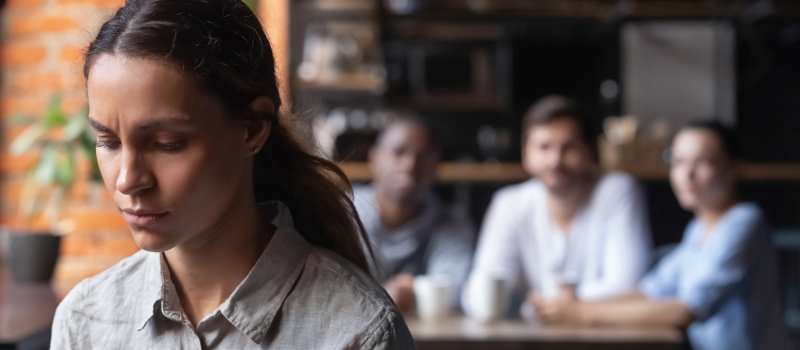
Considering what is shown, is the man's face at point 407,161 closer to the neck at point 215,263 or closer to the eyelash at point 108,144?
the neck at point 215,263

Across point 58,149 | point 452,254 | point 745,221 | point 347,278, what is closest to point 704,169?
point 745,221

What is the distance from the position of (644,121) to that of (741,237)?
216 centimetres

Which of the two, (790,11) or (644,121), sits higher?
(790,11)

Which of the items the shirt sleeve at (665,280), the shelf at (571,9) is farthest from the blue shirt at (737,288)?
the shelf at (571,9)

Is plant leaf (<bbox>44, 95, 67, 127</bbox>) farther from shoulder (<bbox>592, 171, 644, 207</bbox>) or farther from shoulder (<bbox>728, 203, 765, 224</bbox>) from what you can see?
shoulder (<bbox>728, 203, 765, 224</bbox>)

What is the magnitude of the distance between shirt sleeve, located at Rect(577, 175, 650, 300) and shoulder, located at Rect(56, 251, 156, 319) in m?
1.70

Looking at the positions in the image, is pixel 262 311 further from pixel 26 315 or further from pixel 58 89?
pixel 58 89

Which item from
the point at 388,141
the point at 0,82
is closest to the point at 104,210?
the point at 0,82

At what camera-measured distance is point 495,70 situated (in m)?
4.21

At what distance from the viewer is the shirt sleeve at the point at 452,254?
2.38 meters

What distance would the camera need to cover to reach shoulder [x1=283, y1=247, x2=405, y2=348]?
78 centimetres

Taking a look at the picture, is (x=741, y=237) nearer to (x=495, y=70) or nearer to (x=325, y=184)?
(x=325, y=184)

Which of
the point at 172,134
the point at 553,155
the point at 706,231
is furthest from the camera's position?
the point at 553,155

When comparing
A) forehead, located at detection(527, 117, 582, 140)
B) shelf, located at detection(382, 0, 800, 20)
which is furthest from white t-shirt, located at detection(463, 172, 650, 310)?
shelf, located at detection(382, 0, 800, 20)
